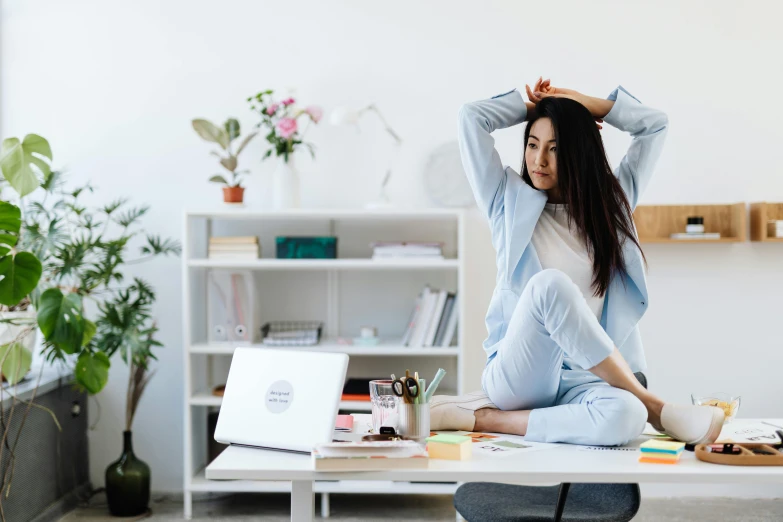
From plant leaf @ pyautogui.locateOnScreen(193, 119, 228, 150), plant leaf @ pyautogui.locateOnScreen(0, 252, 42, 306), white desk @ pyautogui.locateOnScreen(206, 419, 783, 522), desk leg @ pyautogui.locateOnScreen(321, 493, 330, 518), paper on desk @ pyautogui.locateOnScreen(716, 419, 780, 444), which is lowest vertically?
desk leg @ pyautogui.locateOnScreen(321, 493, 330, 518)

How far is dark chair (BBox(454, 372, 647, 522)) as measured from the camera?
1.80 m

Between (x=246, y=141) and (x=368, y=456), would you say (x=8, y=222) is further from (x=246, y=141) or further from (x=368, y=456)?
(x=368, y=456)

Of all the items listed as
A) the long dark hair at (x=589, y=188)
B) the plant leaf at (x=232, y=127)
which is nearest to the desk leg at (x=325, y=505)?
the plant leaf at (x=232, y=127)

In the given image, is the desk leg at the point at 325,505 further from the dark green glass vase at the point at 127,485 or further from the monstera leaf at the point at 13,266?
the monstera leaf at the point at 13,266

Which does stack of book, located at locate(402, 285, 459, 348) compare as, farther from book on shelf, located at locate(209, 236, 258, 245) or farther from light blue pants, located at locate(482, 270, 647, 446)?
light blue pants, located at locate(482, 270, 647, 446)

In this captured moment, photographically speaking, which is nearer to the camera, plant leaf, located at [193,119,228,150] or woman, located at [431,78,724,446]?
woman, located at [431,78,724,446]

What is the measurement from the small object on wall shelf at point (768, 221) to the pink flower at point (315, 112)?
185 cm

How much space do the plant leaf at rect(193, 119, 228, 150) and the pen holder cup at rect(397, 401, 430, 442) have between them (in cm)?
210

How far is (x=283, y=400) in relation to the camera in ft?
5.09

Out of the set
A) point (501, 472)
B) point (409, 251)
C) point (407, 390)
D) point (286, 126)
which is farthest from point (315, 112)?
point (501, 472)

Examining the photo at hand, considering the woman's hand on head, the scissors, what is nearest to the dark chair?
the scissors

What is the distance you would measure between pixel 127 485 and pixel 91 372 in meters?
0.63

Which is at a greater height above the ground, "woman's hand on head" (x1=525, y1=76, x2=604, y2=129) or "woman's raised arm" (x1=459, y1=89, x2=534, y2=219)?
"woman's hand on head" (x1=525, y1=76, x2=604, y2=129)

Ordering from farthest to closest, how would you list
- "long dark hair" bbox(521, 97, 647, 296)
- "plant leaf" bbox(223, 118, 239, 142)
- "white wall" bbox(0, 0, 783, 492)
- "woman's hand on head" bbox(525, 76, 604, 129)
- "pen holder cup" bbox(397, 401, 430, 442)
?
1. "white wall" bbox(0, 0, 783, 492)
2. "plant leaf" bbox(223, 118, 239, 142)
3. "woman's hand on head" bbox(525, 76, 604, 129)
4. "long dark hair" bbox(521, 97, 647, 296)
5. "pen holder cup" bbox(397, 401, 430, 442)
